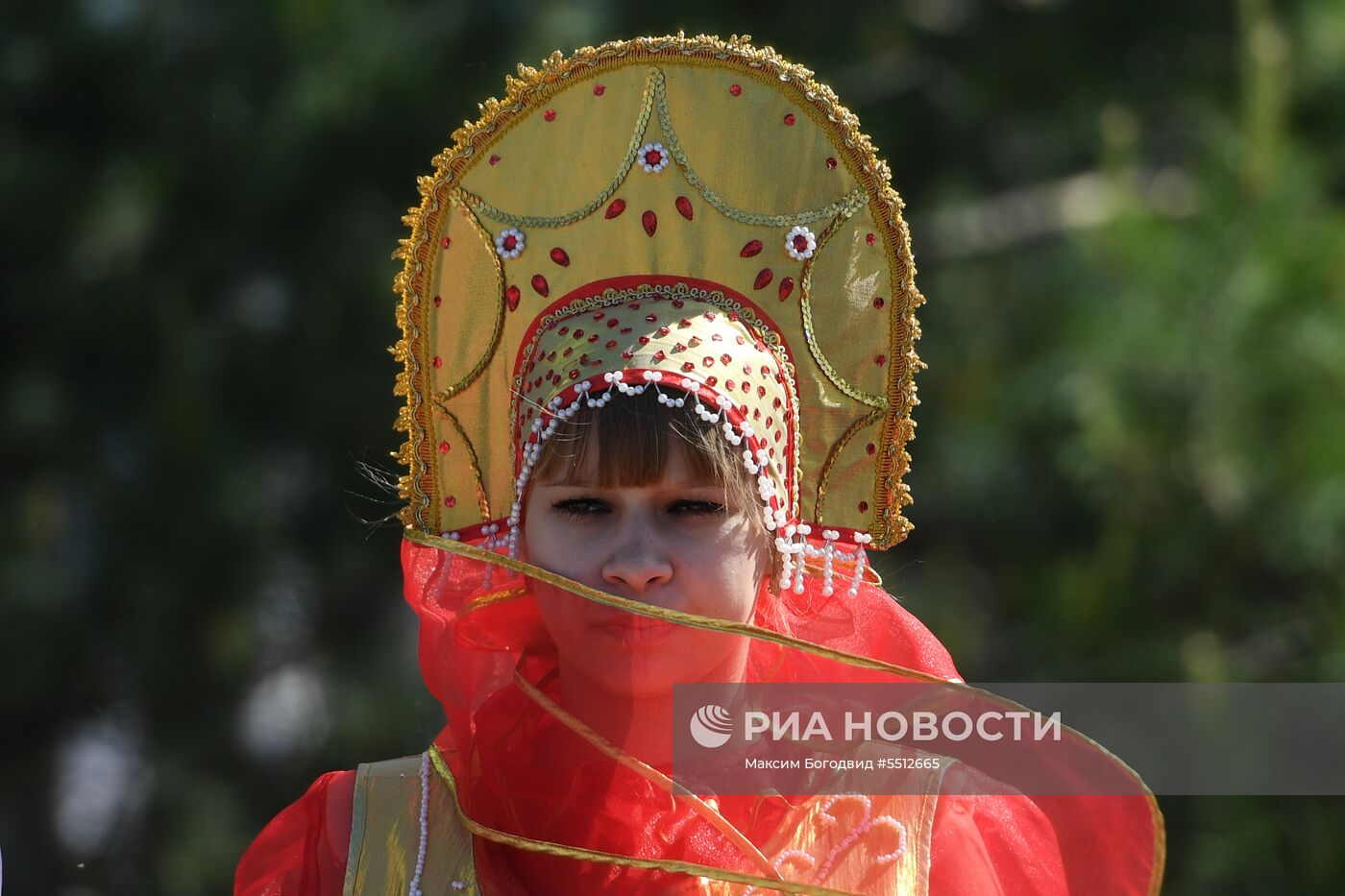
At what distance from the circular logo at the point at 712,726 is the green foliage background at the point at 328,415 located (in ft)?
6.90

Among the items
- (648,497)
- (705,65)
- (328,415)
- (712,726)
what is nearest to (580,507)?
(648,497)

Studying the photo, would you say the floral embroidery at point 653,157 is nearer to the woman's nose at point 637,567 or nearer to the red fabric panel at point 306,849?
the woman's nose at point 637,567

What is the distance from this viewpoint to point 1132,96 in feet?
13.8

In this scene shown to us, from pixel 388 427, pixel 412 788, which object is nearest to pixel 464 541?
pixel 412 788

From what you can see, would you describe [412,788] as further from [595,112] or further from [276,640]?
[276,640]

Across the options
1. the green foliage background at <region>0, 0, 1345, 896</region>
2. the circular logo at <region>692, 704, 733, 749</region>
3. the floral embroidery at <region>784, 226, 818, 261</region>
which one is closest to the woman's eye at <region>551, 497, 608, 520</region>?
the circular logo at <region>692, 704, 733, 749</region>

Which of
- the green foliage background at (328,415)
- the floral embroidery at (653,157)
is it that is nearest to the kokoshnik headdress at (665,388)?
the floral embroidery at (653,157)

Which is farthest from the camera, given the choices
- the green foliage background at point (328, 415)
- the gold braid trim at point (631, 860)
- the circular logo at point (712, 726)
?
the green foliage background at point (328, 415)

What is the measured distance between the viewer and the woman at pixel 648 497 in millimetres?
1589

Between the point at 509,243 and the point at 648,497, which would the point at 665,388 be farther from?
the point at 509,243

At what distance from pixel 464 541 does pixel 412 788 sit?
27cm

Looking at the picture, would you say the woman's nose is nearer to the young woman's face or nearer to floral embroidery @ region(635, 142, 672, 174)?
the young woman's face

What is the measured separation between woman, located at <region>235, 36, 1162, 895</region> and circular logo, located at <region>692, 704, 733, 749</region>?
0.03 meters

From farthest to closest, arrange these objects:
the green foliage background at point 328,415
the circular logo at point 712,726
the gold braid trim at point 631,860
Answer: the green foliage background at point 328,415
the circular logo at point 712,726
the gold braid trim at point 631,860
